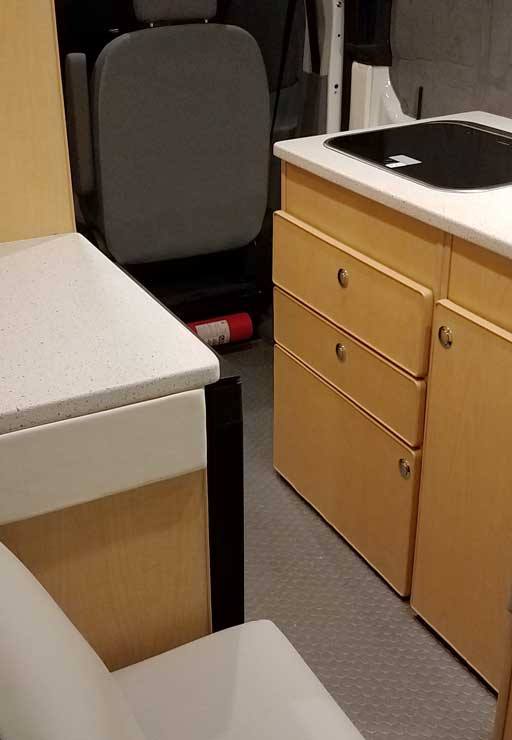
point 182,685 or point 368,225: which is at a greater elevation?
point 368,225

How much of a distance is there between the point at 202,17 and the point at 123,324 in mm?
1713

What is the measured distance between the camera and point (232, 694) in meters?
1.00

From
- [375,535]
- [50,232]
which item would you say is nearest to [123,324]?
[50,232]

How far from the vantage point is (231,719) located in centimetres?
98

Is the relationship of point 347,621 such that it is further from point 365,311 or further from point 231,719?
point 231,719

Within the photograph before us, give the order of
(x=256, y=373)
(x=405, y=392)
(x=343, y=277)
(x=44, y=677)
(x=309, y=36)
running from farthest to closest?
(x=256, y=373), (x=309, y=36), (x=343, y=277), (x=405, y=392), (x=44, y=677)

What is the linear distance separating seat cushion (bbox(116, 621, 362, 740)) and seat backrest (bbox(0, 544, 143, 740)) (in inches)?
7.1

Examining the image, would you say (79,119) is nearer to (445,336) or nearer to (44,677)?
(445,336)

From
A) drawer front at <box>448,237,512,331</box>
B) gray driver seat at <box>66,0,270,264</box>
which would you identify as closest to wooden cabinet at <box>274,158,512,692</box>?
drawer front at <box>448,237,512,331</box>

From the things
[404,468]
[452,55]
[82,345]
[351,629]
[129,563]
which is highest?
[452,55]

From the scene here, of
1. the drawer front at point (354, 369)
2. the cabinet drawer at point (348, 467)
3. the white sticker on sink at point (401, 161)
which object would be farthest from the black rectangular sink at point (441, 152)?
the cabinet drawer at point (348, 467)

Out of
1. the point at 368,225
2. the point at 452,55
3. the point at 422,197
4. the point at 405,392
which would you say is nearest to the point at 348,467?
the point at 405,392

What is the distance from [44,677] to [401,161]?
4.55 feet

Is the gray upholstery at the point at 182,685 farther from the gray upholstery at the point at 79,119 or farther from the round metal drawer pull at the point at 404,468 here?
the gray upholstery at the point at 79,119
